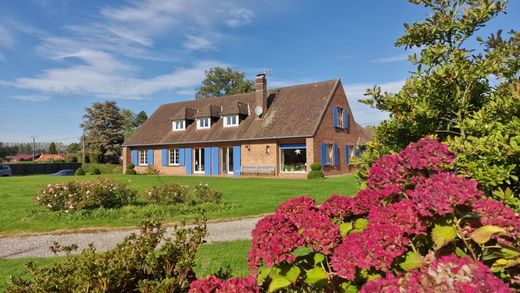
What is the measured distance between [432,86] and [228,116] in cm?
2559

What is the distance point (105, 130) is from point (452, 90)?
5401cm

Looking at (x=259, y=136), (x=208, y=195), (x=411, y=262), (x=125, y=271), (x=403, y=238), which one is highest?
(x=259, y=136)

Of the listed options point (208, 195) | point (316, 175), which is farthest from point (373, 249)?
point (316, 175)

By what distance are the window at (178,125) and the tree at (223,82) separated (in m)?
21.8

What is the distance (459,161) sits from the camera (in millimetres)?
2912

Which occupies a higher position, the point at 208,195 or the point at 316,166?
the point at 316,166

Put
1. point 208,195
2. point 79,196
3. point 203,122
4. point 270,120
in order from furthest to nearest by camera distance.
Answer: point 203,122, point 270,120, point 208,195, point 79,196

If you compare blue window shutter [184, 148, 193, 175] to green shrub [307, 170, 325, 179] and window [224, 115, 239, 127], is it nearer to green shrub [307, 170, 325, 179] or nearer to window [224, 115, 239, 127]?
window [224, 115, 239, 127]

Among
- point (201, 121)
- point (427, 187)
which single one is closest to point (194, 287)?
point (427, 187)

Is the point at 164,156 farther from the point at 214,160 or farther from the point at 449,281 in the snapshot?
the point at 449,281

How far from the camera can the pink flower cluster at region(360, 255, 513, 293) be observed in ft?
3.64

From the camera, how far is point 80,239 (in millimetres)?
7605

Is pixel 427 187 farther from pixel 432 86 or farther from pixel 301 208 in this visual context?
pixel 432 86

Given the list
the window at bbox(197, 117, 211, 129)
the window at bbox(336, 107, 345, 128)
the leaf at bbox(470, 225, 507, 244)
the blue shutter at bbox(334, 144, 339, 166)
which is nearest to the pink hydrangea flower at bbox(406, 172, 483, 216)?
the leaf at bbox(470, 225, 507, 244)
